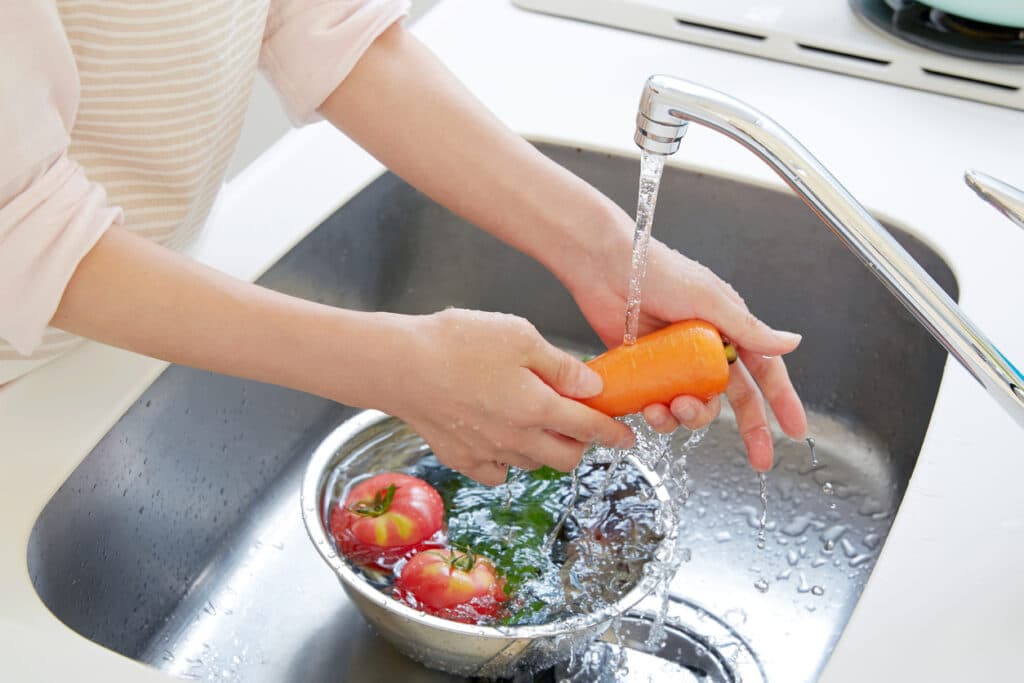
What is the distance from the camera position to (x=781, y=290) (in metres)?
1.18

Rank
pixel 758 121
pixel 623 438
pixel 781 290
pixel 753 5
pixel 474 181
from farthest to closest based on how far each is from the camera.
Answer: pixel 753 5 < pixel 781 290 < pixel 474 181 < pixel 623 438 < pixel 758 121

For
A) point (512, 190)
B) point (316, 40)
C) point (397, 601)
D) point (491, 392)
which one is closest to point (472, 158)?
point (512, 190)

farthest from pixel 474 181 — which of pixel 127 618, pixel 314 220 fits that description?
pixel 127 618

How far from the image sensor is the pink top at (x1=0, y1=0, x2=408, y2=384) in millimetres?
688

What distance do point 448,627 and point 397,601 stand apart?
0.05m

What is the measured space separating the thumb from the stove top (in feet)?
2.10

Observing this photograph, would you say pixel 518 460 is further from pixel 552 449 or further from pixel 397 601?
pixel 397 601

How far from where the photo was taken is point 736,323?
906 mm

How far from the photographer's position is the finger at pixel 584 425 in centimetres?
81

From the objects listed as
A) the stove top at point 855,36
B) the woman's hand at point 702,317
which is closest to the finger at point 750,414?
the woman's hand at point 702,317

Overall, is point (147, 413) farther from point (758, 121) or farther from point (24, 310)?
point (758, 121)

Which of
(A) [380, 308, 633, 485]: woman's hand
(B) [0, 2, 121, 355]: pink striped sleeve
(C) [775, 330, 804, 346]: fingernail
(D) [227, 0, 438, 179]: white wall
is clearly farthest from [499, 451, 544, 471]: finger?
(D) [227, 0, 438, 179]: white wall

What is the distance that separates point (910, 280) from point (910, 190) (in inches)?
18.5

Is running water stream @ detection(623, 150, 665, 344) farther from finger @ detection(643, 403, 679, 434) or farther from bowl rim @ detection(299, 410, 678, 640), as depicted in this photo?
bowl rim @ detection(299, 410, 678, 640)
